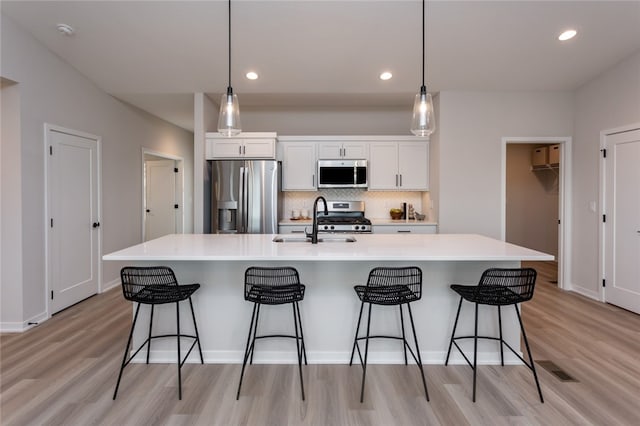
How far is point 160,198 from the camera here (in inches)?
260

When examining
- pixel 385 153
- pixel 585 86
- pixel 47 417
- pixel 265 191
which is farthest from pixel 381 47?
pixel 47 417

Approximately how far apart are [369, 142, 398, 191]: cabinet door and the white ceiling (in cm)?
77

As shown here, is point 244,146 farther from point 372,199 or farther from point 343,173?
point 372,199

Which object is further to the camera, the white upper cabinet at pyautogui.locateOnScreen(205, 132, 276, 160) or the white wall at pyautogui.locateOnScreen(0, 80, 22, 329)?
the white upper cabinet at pyautogui.locateOnScreen(205, 132, 276, 160)

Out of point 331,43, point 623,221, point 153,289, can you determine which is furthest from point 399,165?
point 153,289

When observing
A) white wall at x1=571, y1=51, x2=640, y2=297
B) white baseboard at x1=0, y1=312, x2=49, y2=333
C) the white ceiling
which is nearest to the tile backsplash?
the white ceiling

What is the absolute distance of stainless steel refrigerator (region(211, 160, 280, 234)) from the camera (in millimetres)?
4406

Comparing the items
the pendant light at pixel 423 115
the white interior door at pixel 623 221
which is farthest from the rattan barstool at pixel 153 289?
the white interior door at pixel 623 221

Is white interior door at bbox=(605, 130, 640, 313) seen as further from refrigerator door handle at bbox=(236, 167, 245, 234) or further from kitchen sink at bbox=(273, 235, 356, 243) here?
refrigerator door handle at bbox=(236, 167, 245, 234)

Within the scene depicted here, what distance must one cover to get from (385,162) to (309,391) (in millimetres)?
3494

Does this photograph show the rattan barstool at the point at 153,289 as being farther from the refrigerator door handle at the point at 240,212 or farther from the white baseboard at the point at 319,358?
the refrigerator door handle at the point at 240,212

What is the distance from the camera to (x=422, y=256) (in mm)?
2098

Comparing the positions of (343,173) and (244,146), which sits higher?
(244,146)

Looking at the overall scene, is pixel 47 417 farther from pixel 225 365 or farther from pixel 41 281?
pixel 41 281
